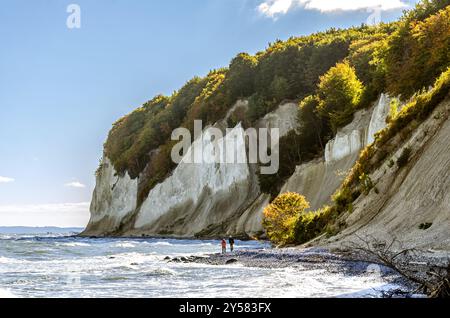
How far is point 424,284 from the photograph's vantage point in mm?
11430

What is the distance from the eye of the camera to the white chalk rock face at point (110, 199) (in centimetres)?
9238

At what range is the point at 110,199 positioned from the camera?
324ft

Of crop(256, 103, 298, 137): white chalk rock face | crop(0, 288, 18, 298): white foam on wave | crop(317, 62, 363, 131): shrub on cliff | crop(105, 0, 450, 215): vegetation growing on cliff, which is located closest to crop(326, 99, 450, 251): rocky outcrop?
crop(105, 0, 450, 215): vegetation growing on cliff

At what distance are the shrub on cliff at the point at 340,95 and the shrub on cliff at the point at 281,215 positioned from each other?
16078 mm

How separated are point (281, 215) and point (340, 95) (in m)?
20.5

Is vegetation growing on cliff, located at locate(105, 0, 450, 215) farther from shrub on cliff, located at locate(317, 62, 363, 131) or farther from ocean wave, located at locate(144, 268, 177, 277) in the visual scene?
ocean wave, located at locate(144, 268, 177, 277)

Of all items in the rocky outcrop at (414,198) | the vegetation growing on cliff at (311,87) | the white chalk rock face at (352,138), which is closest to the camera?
the rocky outcrop at (414,198)

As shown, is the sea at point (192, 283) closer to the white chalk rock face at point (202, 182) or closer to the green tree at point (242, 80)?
the white chalk rock face at point (202, 182)

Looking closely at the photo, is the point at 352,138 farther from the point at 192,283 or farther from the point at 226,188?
the point at 192,283

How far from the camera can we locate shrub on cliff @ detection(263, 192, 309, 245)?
40.9 m

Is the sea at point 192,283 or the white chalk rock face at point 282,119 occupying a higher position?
the white chalk rock face at point 282,119

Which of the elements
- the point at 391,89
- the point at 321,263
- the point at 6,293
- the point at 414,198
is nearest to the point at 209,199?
the point at 391,89

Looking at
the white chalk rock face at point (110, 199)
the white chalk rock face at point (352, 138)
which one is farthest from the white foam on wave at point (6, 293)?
the white chalk rock face at point (110, 199)

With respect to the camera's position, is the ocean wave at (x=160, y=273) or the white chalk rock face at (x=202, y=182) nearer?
the ocean wave at (x=160, y=273)
